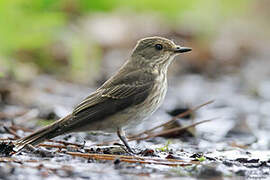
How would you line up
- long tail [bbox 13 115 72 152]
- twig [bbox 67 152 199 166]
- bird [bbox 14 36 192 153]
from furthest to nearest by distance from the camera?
bird [bbox 14 36 192 153]
long tail [bbox 13 115 72 152]
twig [bbox 67 152 199 166]

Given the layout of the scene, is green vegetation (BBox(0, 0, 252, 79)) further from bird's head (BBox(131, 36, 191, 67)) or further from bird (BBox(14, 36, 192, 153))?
bird (BBox(14, 36, 192, 153))

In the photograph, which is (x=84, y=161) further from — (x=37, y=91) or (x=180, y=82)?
(x=180, y=82)

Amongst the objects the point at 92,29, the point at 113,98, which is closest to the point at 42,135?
the point at 113,98

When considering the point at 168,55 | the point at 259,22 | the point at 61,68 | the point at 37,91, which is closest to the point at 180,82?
the point at 61,68

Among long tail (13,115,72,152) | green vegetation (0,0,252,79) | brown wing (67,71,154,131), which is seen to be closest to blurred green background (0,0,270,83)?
green vegetation (0,0,252,79)

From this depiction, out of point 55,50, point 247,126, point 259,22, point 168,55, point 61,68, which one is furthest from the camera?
point 259,22

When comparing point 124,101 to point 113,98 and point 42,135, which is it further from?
point 42,135

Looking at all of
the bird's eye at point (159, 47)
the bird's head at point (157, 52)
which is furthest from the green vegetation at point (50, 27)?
the bird's eye at point (159, 47)

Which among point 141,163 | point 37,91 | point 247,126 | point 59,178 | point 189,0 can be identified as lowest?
point 59,178
